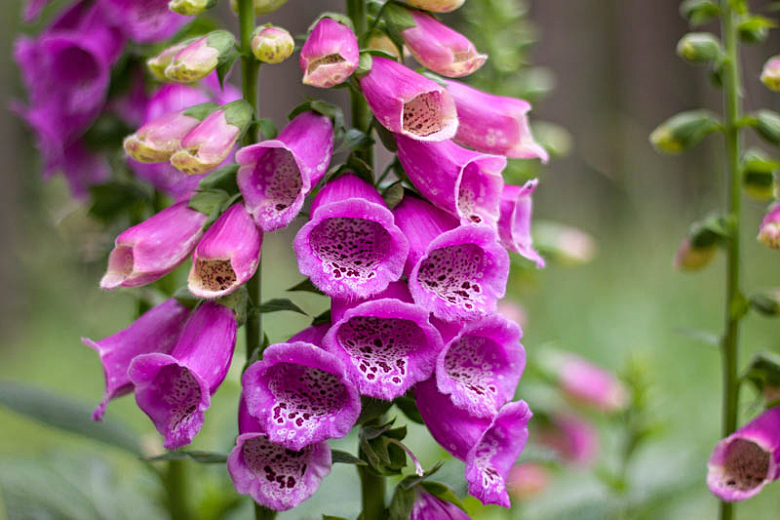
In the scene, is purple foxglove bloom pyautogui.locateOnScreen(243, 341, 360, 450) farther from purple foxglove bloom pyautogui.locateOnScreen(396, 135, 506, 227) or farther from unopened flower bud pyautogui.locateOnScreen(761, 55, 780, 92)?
unopened flower bud pyautogui.locateOnScreen(761, 55, 780, 92)

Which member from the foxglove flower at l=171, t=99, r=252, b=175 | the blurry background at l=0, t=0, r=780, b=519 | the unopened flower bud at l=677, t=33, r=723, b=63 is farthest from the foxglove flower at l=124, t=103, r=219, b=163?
the unopened flower bud at l=677, t=33, r=723, b=63

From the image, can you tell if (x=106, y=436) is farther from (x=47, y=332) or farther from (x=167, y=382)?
(x=47, y=332)

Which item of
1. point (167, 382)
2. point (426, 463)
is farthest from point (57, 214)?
point (167, 382)

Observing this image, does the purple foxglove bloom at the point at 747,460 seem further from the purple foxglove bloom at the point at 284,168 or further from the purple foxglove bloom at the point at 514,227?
the purple foxglove bloom at the point at 284,168

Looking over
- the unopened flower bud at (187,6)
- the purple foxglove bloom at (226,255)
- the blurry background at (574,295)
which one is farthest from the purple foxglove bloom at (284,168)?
the blurry background at (574,295)

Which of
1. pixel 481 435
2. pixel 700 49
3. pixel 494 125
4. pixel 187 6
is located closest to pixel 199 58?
pixel 187 6

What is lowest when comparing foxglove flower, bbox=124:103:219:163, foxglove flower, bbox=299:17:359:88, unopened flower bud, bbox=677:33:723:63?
foxglove flower, bbox=124:103:219:163
